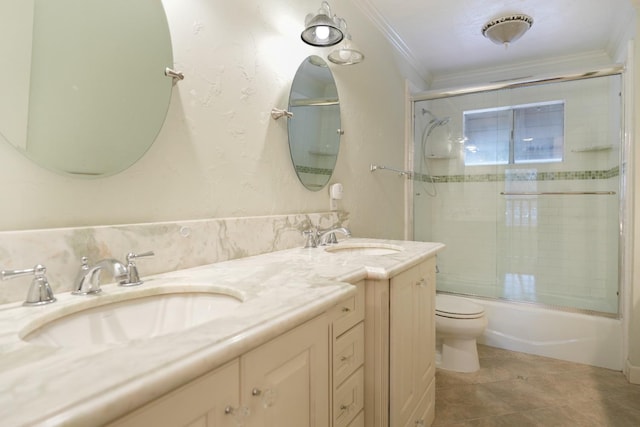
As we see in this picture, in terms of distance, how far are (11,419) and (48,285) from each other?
0.50m

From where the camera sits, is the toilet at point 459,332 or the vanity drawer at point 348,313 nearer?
the vanity drawer at point 348,313

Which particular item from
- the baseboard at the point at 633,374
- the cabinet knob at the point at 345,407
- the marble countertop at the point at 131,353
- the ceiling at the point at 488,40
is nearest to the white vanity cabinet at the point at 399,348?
the cabinet knob at the point at 345,407

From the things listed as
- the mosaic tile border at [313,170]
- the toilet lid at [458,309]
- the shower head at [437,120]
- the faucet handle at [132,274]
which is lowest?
the toilet lid at [458,309]

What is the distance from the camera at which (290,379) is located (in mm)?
669

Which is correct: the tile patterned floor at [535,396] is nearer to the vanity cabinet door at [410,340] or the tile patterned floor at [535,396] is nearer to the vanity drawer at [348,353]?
the vanity cabinet door at [410,340]

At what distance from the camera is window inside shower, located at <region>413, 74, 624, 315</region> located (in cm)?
267

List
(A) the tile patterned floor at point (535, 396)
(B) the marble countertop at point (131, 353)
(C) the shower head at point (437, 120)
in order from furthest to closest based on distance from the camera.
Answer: (C) the shower head at point (437, 120) < (A) the tile patterned floor at point (535, 396) < (B) the marble countertop at point (131, 353)

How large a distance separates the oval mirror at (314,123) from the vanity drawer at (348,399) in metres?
0.92

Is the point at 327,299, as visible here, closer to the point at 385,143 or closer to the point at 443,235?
the point at 385,143

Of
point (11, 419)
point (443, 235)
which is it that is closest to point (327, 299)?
point (11, 419)

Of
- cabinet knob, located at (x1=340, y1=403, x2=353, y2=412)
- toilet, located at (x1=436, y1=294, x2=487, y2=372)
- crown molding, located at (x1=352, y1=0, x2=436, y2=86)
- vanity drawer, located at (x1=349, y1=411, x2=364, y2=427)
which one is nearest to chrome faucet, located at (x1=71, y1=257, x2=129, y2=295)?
cabinet knob, located at (x1=340, y1=403, x2=353, y2=412)

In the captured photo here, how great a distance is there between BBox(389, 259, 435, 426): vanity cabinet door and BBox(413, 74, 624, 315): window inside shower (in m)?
1.55

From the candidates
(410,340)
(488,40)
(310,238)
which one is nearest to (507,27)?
(488,40)

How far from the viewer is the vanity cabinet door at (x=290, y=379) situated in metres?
0.58
